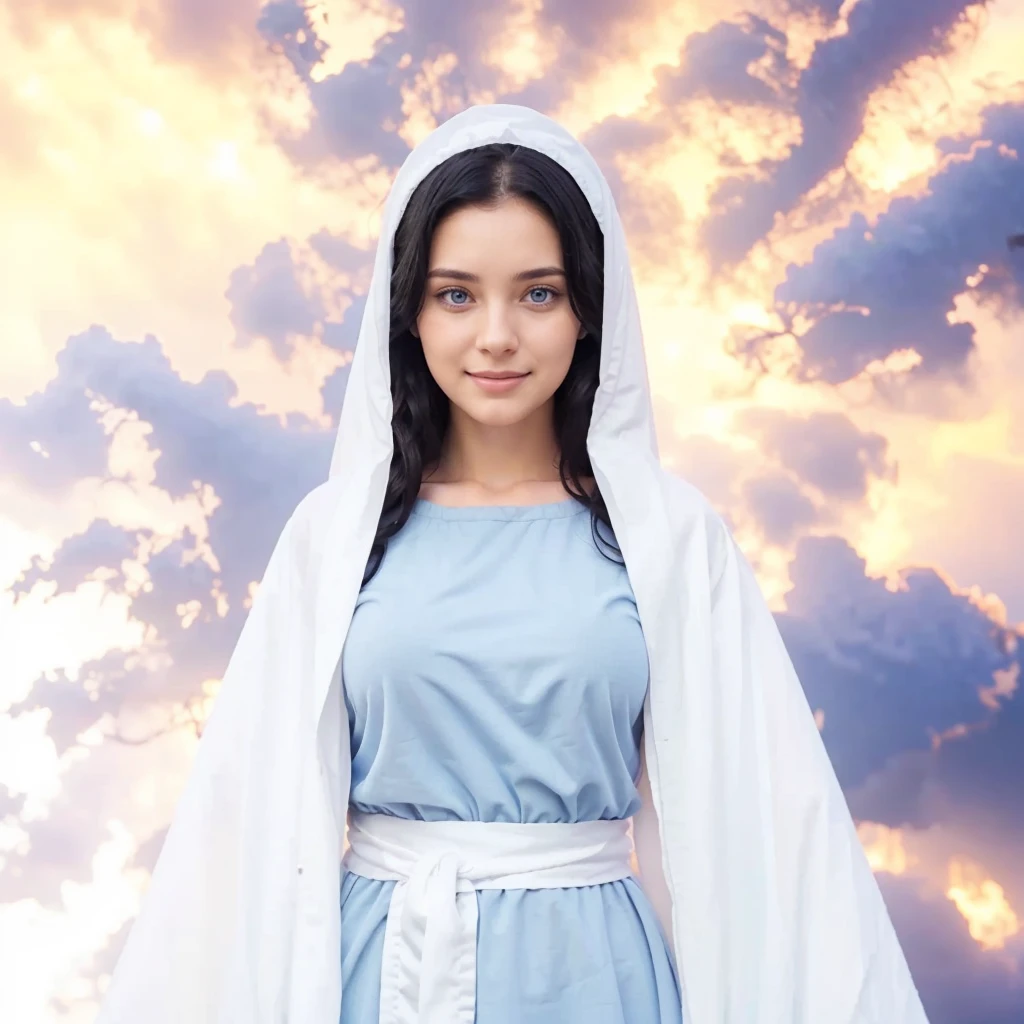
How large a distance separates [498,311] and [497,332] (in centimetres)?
3

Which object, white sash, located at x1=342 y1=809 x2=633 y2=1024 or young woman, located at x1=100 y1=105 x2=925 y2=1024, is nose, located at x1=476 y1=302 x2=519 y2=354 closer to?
young woman, located at x1=100 y1=105 x2=925 y2=1024

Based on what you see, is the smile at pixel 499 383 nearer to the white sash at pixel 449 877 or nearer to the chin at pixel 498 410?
the chin at pixel 498 410

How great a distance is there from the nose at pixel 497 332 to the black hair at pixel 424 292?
0.10 metres

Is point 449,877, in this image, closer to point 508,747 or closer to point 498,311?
point 508,747

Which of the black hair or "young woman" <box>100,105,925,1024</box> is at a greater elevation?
the black hair

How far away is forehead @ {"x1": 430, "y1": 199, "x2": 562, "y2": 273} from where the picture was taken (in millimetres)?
1603

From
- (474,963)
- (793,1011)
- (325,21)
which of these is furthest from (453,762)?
(325,21)

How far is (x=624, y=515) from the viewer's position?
67.0 inches

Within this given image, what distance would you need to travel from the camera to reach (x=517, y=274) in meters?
1.61

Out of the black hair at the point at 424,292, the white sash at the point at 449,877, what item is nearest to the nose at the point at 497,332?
the black hair at the point at 424,292

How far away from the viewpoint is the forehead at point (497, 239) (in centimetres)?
160

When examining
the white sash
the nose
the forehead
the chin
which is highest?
the forehead

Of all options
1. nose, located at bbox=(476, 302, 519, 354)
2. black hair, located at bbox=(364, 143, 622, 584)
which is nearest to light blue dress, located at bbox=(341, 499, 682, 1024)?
black hair, located at bbox=(364, 143, 622, 584)

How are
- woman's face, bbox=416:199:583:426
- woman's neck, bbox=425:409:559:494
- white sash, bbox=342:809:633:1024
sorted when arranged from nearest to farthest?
1. white sash, bbox=342:809:633:1024
2. woman's face, bbox=416:199:583:426
3. woman's neck, bbox=425:409:559:494
